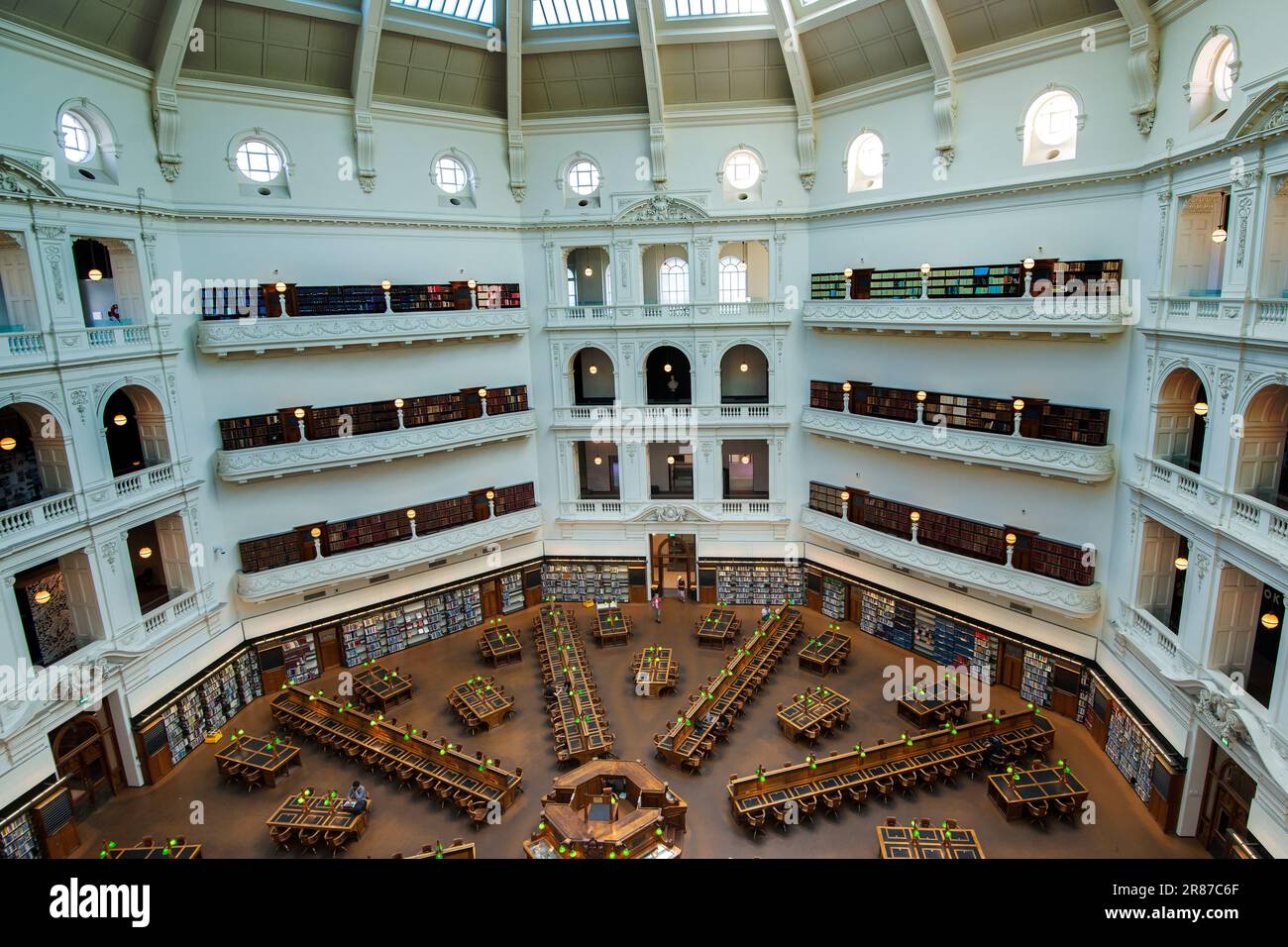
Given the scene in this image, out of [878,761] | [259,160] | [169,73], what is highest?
[169,73]

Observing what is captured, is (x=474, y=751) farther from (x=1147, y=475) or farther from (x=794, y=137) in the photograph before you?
(x=794, y=137)

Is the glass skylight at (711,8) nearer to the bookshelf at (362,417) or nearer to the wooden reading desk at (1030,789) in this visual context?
the bookshelf at (362,417)

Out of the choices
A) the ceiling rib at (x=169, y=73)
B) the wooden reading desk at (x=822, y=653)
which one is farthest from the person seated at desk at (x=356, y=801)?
the ceiling rib at (x=169, y=73)

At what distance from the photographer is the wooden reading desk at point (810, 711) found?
18734mm

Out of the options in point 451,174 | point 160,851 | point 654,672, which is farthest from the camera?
point 451,174

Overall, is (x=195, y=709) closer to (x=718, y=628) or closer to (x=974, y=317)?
(x=718, y=628)

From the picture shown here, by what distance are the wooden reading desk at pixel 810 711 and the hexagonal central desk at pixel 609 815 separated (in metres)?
3.84

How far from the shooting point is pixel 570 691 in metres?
20.5

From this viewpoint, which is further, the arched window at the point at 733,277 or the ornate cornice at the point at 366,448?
the arched window at the point at 733,277

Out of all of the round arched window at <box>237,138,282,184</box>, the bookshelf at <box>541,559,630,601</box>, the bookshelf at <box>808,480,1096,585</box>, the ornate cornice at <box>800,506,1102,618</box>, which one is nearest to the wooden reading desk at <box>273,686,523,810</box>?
the bookshelf at <box>541,559,630,601</box>

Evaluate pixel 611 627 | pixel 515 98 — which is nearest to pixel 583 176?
pixel 515 98

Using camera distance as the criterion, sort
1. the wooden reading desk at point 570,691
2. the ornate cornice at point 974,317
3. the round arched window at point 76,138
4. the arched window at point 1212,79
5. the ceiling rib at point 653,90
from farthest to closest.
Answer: the ceiling rib at point 653,90 → the wooden reading desk at point 570,691 → the ornate cornice at point 974,317 → the round arched window at point 76,138 → the arched window at point 1212,79

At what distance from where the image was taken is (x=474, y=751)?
1889 centimetres

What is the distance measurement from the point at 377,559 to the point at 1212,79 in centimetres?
2281
